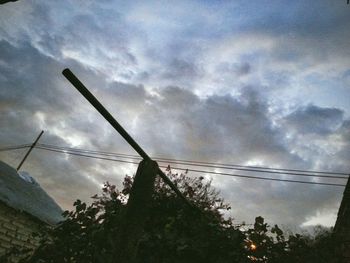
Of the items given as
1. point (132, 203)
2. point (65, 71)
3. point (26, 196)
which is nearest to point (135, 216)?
point (132, 203)

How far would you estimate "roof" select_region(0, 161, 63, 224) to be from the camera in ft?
45.5

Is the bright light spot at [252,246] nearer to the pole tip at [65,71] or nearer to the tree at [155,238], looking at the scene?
the tree at [155,238]

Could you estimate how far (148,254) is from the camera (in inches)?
141

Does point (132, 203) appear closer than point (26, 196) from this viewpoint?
Yes

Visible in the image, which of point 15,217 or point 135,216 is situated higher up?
point 15,217

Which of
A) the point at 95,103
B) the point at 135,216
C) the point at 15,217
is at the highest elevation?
the point at 15,217

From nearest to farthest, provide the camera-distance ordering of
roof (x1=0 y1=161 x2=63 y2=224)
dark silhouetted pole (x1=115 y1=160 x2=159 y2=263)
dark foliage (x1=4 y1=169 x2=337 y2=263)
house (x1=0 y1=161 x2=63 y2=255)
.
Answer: dark silhouetted pole (x1=115 y1=160 x2=159 y2=263), dark foliage (x1=4 y1=169 x2=337 y2=263), house (x1=0 y1=161 x2=63 y2=255), roof (x1=0 y1=161 x2=63 y2=224)

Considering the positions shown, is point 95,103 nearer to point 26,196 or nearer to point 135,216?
point 135,216

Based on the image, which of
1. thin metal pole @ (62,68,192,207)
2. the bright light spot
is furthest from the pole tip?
the bright light spot

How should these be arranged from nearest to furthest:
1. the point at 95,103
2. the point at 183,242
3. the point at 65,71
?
the point at 65,71 < the point at 95,103 < the point at 183,242

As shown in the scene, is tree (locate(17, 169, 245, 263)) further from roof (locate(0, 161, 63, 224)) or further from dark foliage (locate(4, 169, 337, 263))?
roof (locate(0, 161, 63, 224))

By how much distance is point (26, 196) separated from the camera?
54.3 ft

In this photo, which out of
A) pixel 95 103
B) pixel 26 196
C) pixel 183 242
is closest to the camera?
pixel 95 103

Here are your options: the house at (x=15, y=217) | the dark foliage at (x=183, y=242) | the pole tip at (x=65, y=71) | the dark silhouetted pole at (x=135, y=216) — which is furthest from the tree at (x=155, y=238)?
the house at (x=15, y=217)
